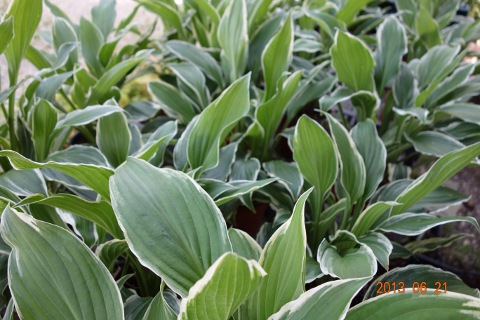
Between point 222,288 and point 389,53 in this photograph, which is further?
point 389,53

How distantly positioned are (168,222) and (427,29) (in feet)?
3.88

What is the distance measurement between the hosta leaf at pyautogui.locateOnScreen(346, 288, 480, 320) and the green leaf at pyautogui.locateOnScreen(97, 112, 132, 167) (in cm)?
56

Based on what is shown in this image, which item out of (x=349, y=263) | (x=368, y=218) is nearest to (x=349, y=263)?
(x=349, y=263)

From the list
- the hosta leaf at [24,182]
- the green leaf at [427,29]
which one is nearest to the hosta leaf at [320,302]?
the hosta leaf at [24,182]

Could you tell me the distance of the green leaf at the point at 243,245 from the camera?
0.61 meters

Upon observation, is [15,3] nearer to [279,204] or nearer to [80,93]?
[80,93]

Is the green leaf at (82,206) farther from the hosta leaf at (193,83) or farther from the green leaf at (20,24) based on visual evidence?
the hosta leaf at (193,83)

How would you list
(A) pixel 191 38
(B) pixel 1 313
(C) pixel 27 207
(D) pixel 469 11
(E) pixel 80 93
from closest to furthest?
(C) pixel 27 207
(B) pixel 1 313
(E) pixel 80 93
(A) pixel 191 38
(D) pixel 469 11

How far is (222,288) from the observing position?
1.29 feet

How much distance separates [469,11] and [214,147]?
6.13 ft

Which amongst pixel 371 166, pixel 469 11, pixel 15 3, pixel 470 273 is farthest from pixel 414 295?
pixel 469 11

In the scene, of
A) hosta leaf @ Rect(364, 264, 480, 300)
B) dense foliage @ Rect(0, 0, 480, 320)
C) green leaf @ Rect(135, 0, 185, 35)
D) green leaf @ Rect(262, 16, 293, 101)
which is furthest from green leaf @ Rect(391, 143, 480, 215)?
green leaf @ Rect(135, 0, 185, 35)

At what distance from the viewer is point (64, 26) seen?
120 centimetres

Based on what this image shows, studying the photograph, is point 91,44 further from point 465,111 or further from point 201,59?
point 465,111
